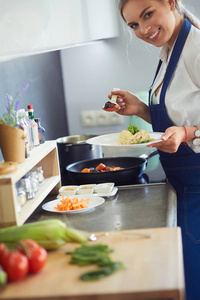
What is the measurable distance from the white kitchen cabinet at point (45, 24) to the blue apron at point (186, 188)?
0.55m

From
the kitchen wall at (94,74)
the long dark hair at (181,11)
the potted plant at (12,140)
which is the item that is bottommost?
the potted plant at (12,140)

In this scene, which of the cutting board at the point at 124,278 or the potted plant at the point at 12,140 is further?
the potted plant at the point at 12,140

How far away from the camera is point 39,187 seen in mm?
1597

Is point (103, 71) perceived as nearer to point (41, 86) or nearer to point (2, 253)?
point (41, 86)

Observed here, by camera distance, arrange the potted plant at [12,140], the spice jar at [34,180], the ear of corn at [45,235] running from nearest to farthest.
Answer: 1. the ear of corn at [45,235]
2. the potted plant at [12,140]
3. the spice jar at [34,180]

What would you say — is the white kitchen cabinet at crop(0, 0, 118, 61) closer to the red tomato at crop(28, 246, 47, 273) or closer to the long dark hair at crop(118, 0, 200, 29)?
the long dark hair at crop(118, 0, 200, 29)

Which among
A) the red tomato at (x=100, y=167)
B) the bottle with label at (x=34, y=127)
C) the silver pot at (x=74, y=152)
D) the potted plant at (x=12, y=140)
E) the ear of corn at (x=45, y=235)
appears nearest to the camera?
the ear of corn at (x=45, y=235)

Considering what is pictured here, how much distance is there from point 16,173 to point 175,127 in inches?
24.6

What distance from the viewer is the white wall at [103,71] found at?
3.18 m

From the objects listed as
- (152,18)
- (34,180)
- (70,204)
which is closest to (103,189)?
(70,204)

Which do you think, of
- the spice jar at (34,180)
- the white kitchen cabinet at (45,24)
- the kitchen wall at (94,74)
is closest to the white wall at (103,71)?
the kitchen wall at (94,74)

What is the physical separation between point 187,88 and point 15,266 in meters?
1.00

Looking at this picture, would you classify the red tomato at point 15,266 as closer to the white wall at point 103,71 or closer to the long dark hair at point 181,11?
the long dark hair at point 181,11

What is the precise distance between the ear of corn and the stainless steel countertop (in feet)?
0.57
